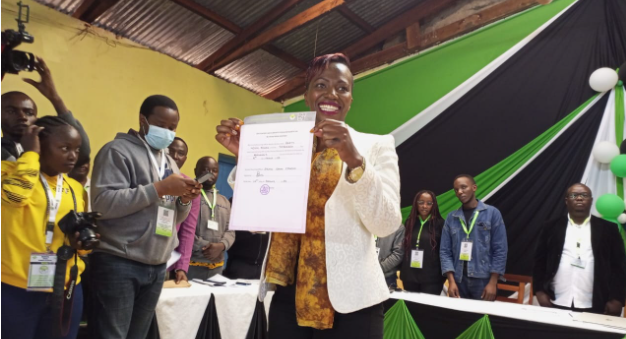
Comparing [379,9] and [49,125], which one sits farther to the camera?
[379,9]

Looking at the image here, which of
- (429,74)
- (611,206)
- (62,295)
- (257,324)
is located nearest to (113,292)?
(62,295)

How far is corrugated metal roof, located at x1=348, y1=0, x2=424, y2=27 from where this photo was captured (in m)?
6.35

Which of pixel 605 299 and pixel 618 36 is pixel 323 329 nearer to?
pixel 605 299

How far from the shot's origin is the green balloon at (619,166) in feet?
14.0

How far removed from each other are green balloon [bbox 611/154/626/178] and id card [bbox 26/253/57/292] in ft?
15.7

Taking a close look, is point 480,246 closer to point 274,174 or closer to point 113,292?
point 113,292

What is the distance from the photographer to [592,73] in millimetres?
4883

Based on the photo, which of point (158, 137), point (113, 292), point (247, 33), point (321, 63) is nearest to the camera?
point (321, 63)

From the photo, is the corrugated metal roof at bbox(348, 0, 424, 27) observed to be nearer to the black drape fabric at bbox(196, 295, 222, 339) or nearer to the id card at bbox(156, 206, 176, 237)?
the black drape fabric at bbox(196, 295, 222, 339)

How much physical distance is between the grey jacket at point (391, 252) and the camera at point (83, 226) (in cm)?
304

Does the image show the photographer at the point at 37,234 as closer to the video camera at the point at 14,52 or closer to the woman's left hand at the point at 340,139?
the video camera at the point at 14,52

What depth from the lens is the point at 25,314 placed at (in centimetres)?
162

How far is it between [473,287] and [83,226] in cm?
334

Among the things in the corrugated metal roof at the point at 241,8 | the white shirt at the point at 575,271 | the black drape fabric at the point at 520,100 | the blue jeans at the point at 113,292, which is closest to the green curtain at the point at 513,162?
the black drape fabric at the point at 520,100
